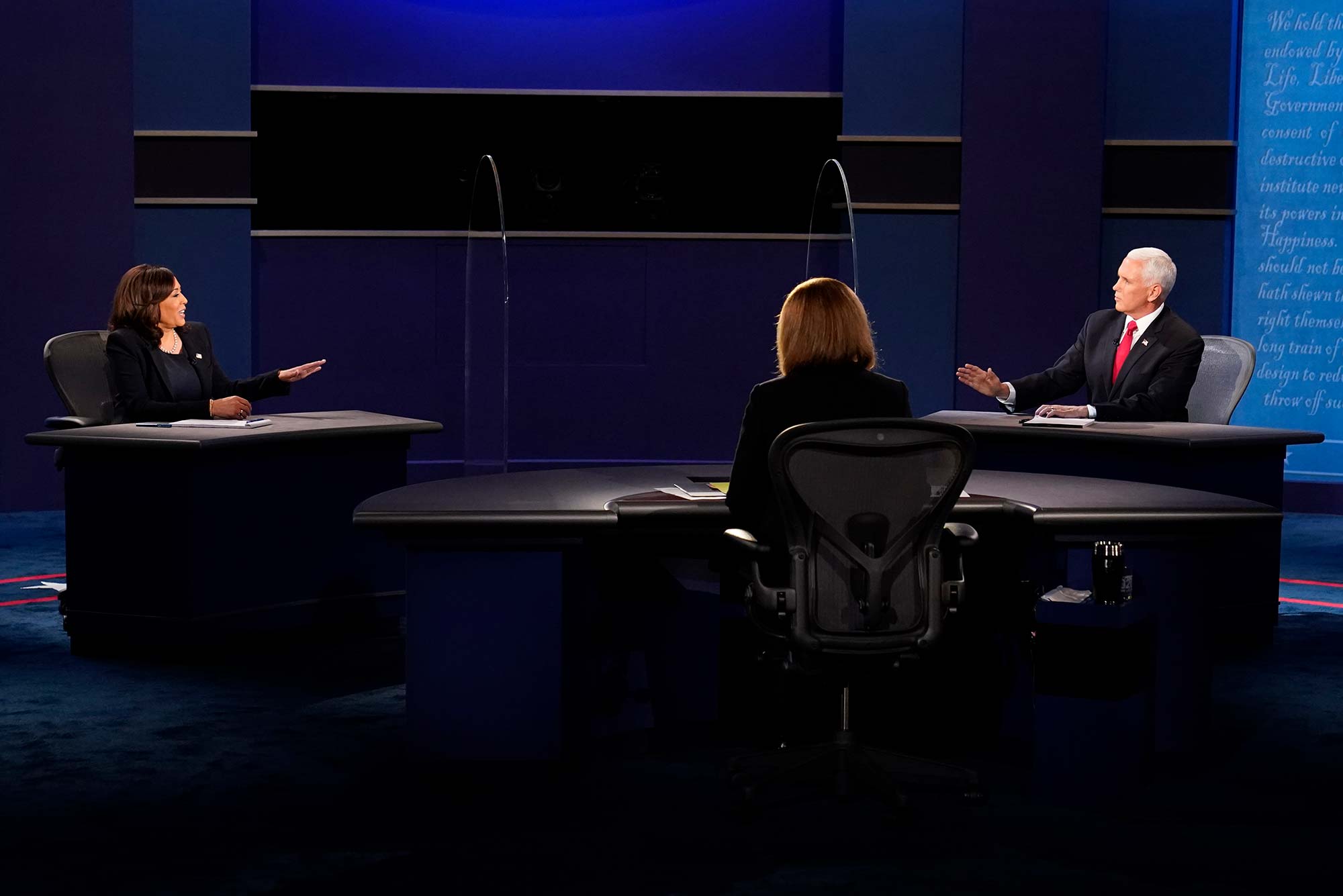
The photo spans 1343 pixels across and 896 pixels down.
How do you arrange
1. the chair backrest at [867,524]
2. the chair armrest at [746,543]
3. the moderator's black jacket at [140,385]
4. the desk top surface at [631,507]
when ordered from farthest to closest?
the moderator's black jacket at [140,385] → the desk top surface at [631,507] → the chair armrest at [746,543] → the chair backrest at [867,524]

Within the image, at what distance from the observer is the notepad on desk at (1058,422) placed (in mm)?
5016

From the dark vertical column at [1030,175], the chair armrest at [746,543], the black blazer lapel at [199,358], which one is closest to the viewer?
the chair armrest at [746,543]

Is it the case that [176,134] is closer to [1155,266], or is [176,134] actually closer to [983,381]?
[983,381]

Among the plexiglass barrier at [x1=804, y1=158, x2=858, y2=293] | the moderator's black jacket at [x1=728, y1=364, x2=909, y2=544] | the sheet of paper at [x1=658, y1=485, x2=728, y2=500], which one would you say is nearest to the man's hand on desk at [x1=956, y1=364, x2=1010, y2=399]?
the sheet of paper at [x1=658, y1=485, x2=728, y2=500]

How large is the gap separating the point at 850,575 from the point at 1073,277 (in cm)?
504

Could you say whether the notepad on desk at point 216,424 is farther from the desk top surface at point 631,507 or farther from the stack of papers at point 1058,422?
the stack of papers at point 1058,422

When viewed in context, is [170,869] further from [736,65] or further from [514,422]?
[736,65]

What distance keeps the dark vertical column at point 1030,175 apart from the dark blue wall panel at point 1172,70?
0.63 feet

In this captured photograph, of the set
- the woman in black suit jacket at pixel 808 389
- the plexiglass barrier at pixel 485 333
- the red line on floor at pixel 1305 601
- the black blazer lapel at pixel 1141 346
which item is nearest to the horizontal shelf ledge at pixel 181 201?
the plexiglass barrier at pixel 485 333

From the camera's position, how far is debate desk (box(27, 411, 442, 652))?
458 cm

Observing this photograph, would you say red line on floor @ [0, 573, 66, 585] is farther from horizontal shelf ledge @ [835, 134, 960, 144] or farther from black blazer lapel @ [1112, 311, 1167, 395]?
horizontal shelf ledge @ [835, 134, 960, 144]

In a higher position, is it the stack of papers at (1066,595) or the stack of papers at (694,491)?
the stack of papers at (694,491)

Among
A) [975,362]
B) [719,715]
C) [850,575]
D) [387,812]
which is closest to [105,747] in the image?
[387,812]

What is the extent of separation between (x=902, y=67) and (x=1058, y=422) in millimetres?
3258
